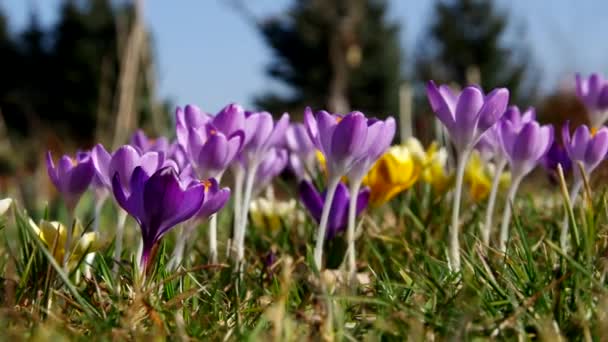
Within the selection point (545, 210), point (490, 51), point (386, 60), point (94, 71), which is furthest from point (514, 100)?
point (545, 210)

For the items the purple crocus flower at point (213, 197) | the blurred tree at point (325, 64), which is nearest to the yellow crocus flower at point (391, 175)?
the purple crocus flower at point (213, 197)

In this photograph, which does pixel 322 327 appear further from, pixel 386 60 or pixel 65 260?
pixel 386 60

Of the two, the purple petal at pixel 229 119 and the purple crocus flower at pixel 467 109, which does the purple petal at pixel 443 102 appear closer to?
the purple crocus flower at pixel 467 109

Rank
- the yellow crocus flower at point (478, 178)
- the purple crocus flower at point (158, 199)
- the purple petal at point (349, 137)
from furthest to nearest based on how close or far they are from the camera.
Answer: the yellow crocus flower at point (478, 178)
the purple petal at point (349, 137)
the purple crocus flower at point (158, 199)

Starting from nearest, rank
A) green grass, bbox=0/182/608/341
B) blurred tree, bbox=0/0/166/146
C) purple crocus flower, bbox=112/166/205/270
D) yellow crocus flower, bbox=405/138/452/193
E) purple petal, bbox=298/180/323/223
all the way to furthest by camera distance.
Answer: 1. green grass, bbox=0/182/608/341
2. purple crocus flower, bbox=112/166/205/270
3. purple petal, bbox=298/180/323/223
4. yellow crocus flower, bbox=405/138/452/193
5. blurred tree, bbox=0/0/166/146

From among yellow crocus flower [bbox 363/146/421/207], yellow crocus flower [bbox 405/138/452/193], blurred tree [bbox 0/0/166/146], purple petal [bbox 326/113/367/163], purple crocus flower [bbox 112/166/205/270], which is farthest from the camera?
blurred tree [bbox 0/0/166/146]

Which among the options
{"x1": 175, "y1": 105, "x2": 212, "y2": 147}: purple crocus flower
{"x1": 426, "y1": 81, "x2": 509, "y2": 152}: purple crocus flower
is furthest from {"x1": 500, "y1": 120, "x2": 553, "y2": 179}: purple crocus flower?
{"x1": 175, "y1": 105, "x2": 212, "y2": 147}: purple crocus flower

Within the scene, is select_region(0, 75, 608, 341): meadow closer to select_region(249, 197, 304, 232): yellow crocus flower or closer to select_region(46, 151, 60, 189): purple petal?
select_region(46, 151, 60, 189): purple petal
